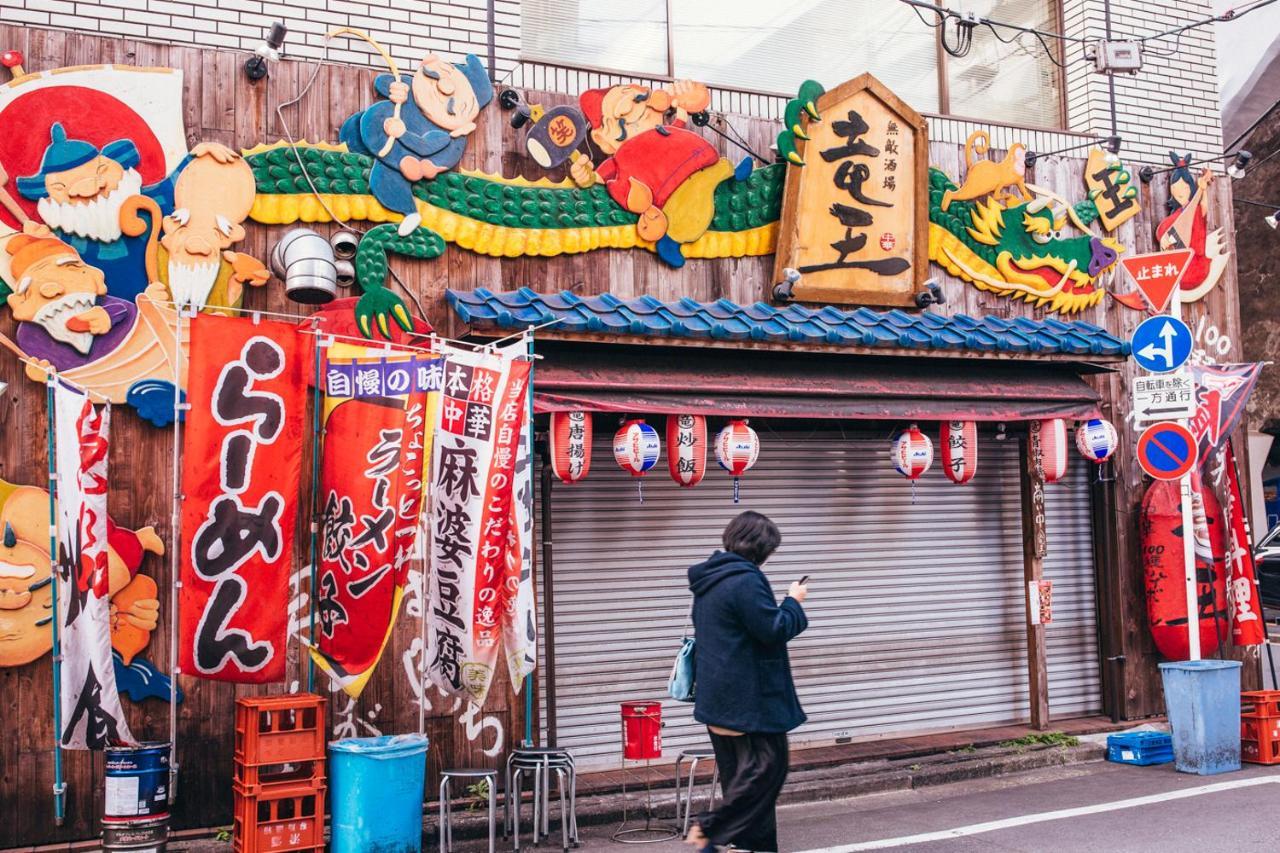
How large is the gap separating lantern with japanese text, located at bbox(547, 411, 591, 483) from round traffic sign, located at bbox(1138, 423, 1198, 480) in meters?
5.12

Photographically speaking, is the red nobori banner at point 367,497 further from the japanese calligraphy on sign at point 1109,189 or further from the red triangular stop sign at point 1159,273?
the japanese calligraphy on sign at point 1109,189

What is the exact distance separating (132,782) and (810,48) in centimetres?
944

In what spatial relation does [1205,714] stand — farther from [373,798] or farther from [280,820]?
[280,820]

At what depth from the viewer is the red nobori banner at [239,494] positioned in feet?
23.4

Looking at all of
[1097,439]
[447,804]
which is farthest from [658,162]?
[447,804]

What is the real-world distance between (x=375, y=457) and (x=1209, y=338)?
992 centimetres

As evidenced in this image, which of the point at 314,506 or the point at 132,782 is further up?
the point at 314,506

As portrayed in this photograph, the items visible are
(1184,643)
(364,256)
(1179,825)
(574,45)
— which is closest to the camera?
(1179,825)

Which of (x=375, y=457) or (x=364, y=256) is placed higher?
(x=364, y=256)

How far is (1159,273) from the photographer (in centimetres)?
1038

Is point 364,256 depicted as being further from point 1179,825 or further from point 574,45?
point 1179,825

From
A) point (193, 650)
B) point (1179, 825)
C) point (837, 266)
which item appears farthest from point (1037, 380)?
point (193, 650)

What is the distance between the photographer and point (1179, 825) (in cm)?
821

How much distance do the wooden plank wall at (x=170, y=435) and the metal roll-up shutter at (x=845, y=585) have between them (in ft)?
4.02
